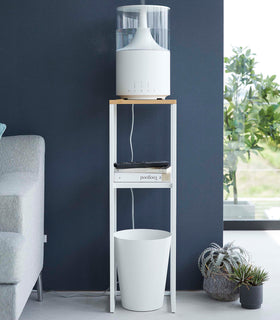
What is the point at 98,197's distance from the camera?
120 inches

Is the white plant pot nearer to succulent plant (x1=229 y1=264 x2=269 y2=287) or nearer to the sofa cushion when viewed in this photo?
succulent plant (x1=229 y1=264 x2=269 y2=287)

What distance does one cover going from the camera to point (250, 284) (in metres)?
2.77

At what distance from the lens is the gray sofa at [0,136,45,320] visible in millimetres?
2191

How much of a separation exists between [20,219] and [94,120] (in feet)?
2.90

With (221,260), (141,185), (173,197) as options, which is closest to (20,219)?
(141,185)

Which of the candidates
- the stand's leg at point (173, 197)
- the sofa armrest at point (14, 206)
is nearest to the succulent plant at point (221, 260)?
the stand's leg at point (173, 197)

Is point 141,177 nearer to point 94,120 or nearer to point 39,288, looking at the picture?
point 94,120

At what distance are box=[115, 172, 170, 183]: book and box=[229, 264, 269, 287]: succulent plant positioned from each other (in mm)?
582

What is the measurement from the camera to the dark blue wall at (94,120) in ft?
9.79

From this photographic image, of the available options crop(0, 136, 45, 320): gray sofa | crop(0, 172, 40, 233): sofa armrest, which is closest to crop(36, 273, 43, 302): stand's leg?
crop(0, 136, 45, 320): gray sofa

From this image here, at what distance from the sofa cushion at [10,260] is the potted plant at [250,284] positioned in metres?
1.13

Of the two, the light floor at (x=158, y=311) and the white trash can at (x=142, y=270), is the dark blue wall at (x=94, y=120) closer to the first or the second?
the light floor at (x=158, y=311)

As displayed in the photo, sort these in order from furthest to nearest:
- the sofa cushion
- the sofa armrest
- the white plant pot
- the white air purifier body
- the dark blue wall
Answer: the white plant pot < the dark blue wall < the white air purifier body < the sofa armrest < the sofa cushion

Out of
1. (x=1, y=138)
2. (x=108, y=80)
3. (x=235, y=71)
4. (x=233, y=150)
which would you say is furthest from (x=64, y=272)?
(x=235, y=71)
